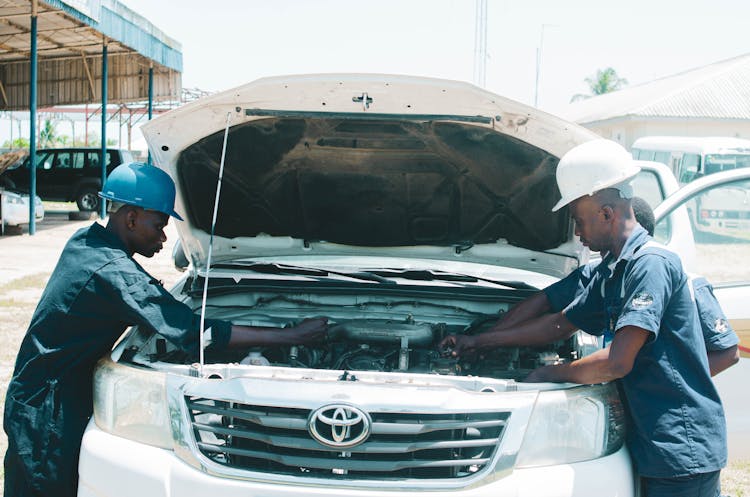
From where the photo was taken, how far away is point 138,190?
120 inches

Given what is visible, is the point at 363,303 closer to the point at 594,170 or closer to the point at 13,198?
the point at 594,170

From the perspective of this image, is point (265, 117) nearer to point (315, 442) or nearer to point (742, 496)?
point (315, 442)

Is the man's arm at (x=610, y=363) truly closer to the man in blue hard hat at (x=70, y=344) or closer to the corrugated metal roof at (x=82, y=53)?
the man in blue hard hat at (x=70, y=344)

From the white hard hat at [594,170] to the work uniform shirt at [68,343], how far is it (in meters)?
1.46

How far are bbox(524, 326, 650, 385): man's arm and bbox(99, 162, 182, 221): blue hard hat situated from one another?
5.44 feet

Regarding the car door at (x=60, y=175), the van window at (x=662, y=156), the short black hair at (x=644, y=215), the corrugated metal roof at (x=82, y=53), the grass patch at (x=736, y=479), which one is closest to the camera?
the short black hair at (x=644, y=215)

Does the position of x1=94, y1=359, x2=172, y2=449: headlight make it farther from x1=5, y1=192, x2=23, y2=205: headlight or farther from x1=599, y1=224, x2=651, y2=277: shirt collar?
x1=5, y1=192, x2=23, y2=205: headlight

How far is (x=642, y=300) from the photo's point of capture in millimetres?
2471

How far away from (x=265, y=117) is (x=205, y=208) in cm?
81

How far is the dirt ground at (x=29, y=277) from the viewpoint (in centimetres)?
451

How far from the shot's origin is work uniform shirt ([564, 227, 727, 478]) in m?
2.48

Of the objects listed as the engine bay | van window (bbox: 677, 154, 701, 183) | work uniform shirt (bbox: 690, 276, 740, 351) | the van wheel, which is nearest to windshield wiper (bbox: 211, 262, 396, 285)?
the engine bay

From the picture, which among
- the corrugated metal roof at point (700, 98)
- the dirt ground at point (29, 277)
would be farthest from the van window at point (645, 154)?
the corrugated metal roof at point (700, 98)

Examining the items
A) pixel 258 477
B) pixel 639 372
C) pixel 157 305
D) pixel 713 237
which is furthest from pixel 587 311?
pixel 713 237
